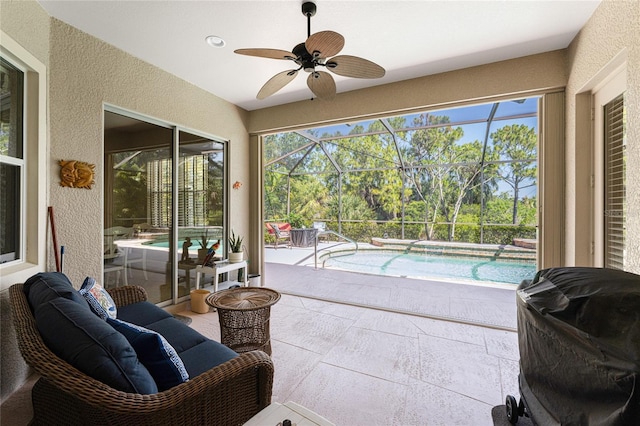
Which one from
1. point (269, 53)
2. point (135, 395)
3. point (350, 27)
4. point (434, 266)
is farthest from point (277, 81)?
point (434, 266)

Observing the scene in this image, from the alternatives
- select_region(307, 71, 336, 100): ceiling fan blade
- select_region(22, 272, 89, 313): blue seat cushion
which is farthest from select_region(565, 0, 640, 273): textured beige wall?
select_region(22, 272, 89, 313): blue seat cushion

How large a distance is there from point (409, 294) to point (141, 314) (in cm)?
333

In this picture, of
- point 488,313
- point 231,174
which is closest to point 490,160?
point 488,313

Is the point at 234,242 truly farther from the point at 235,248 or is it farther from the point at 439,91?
the point at 439,91

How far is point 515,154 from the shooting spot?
22.9ft

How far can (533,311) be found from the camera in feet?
3.83

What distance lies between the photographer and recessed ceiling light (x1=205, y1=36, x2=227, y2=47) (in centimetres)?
253

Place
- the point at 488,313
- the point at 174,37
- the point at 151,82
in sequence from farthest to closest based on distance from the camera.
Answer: the point at 488,313
the point at 151,82
the point at 174,37

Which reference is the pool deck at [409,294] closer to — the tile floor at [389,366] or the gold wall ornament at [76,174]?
the tile floor at [389,366]

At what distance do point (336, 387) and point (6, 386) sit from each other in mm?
2159

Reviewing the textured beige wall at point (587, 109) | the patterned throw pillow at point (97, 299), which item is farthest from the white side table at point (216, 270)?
the textured beige wall at point (587, 109)

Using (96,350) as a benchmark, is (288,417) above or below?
below

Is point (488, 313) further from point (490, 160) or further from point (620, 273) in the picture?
point (490, 160)

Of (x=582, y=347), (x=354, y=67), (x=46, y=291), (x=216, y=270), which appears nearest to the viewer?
(x=582, y=347)
